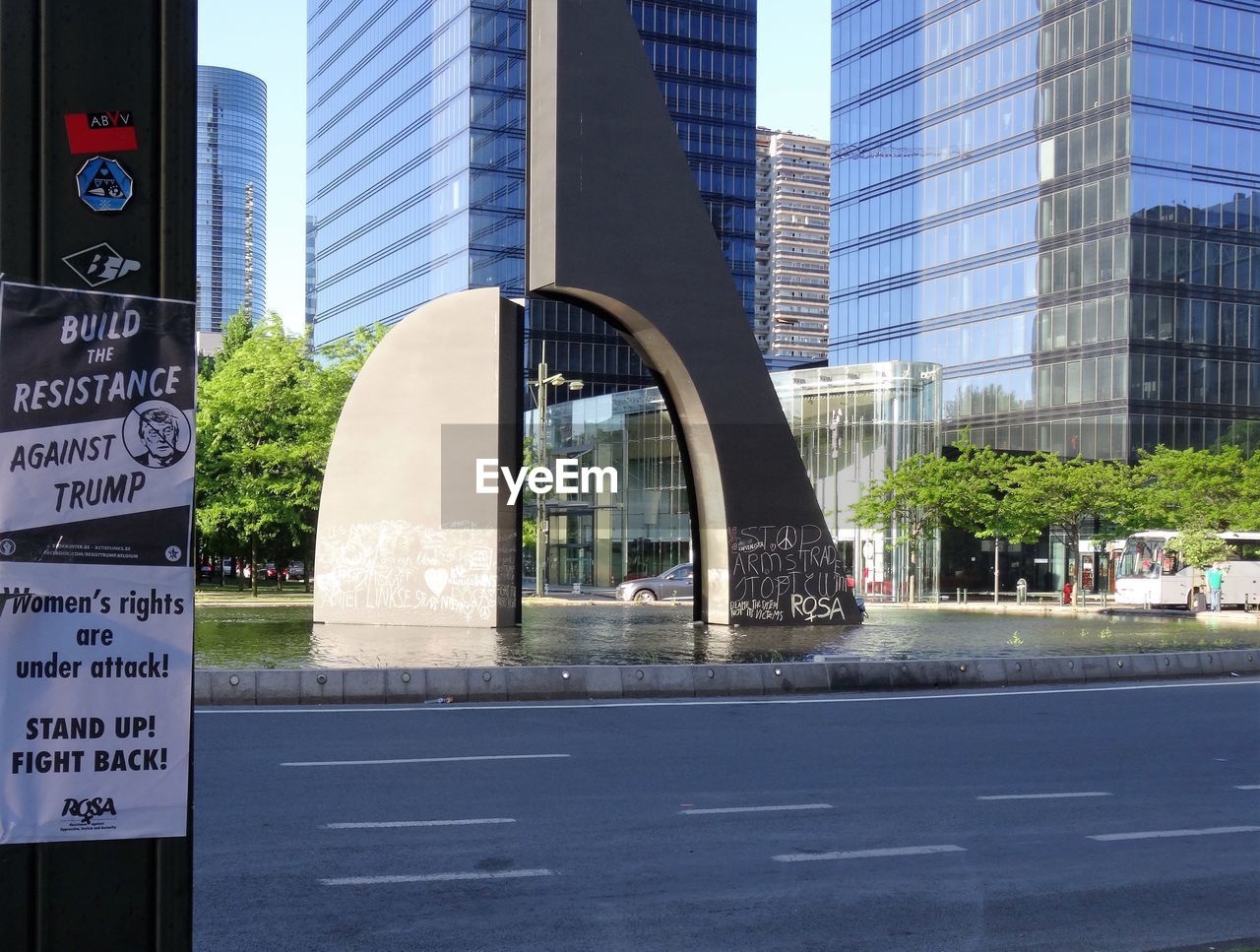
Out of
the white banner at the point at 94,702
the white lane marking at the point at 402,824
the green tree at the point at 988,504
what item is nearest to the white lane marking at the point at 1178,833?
the white lane marking at the point at 402,824

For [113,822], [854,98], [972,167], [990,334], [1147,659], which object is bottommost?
[1147,659]

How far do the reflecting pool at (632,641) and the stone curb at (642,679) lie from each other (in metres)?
0.81

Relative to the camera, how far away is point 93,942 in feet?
11.0

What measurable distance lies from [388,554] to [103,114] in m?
22.4

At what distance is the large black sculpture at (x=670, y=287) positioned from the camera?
23234 millimetres

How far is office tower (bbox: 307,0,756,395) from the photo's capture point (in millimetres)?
89500

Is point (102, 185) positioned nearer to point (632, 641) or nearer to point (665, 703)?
point (665, 703)

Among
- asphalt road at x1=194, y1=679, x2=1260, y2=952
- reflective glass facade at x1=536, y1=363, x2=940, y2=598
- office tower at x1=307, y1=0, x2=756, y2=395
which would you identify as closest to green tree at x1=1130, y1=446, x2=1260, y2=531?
reflective glass facade at x1=536, y1=363, x2=940, y2=598

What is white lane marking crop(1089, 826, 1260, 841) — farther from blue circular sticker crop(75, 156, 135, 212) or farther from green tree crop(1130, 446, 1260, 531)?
green tree crop(1130, 446, 1260, 531)

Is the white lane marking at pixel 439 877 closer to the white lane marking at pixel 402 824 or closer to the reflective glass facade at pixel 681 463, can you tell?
the white lane marking at pixel 402 824

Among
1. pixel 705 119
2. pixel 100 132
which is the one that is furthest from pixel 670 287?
pixel 705 119

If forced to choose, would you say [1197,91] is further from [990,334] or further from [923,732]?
[923,732]

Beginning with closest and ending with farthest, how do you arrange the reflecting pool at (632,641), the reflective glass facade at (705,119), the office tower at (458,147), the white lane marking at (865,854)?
the white lane marking at (865,854) < the reflecting pool at (632,641) < the office tower at (458,147) < the reflective glass facade at (705,119)

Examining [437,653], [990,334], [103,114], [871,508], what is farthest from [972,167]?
[103,114]
